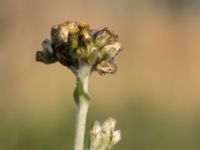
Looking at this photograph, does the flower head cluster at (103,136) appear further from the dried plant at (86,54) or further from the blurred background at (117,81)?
the blurred background at (117,81)

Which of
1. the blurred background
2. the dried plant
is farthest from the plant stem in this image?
the blurred background

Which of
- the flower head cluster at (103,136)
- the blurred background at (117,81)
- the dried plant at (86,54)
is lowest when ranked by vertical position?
the flower head cluster at (103,136)

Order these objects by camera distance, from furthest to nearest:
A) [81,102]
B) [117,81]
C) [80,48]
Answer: [117,81]
[80,48]
[81,102]

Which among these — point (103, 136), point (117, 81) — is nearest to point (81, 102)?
point (103, 136)

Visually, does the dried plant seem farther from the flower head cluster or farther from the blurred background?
the blurred background

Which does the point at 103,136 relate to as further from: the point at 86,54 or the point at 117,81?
the point at 117,81

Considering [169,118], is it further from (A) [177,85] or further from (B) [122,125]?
(B) [122,125]

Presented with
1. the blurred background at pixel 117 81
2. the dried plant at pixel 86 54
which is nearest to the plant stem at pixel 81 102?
the dried plant at pixel 86 54
